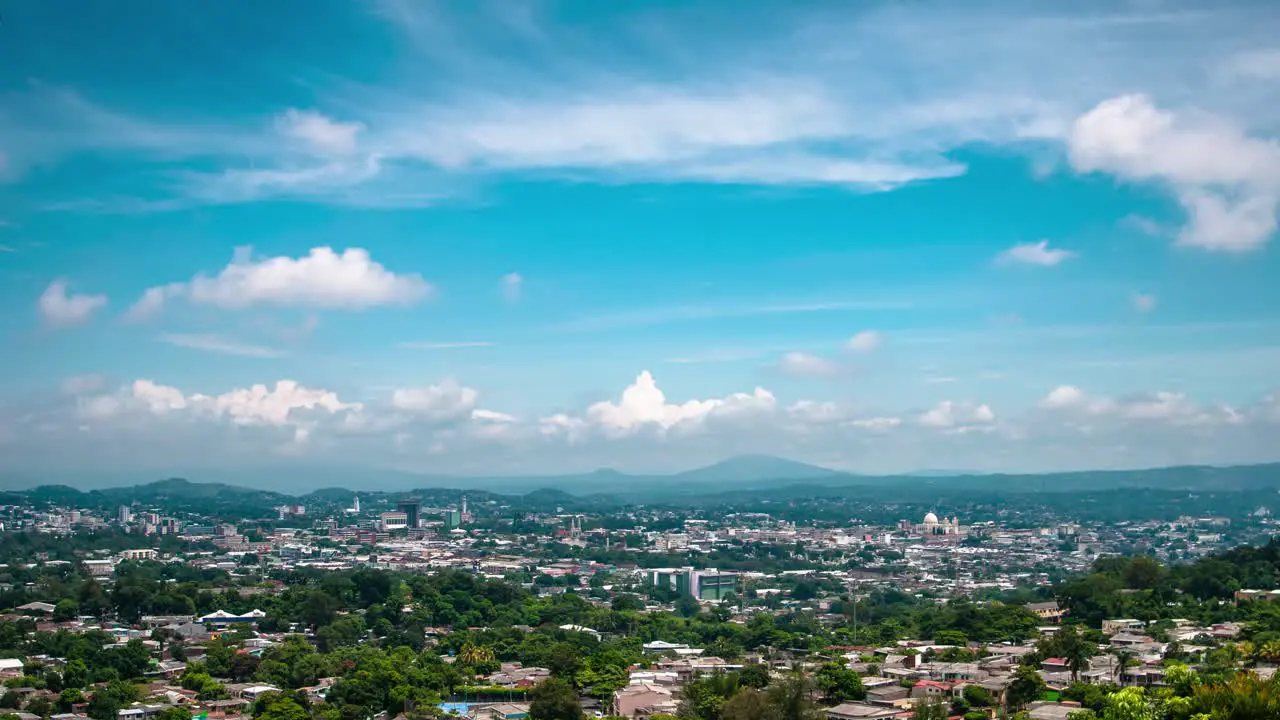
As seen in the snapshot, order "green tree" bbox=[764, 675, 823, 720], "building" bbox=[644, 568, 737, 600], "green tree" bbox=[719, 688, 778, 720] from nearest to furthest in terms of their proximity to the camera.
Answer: "green tree" bbox=[719, 688, 778, 720], "green tree" bbox=[764, 675, 823, 720], "building" bbox=[644, 568, 737, 600]

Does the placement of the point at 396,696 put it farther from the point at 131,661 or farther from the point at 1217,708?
the point at 1217,708

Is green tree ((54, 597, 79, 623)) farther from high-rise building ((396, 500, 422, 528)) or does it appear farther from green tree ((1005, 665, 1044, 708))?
high-rise building ((396, 500, 422, 528))

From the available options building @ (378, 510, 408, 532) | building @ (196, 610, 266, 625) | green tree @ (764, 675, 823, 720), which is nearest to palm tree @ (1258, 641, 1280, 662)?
green tree @ (764, 675, 823, 720)

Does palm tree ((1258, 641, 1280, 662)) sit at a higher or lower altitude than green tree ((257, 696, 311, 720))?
higher

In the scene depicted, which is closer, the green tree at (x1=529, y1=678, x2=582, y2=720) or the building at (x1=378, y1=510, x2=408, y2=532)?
the green tree at (x1=529, y1=678, x2=582, y2=720)

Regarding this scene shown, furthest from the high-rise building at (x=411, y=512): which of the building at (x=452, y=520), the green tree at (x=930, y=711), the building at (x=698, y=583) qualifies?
the green tree at (x=930, y=711)

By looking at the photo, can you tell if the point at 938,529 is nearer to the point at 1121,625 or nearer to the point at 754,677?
the point at 1121,625

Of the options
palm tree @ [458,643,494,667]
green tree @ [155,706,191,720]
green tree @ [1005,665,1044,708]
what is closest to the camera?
green tree @ [1005,665,1044,708]

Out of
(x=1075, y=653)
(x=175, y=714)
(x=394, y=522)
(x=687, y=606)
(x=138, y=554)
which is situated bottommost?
(x=687, y=606)

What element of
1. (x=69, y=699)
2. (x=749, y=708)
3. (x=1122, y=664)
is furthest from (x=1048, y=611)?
(x=69, y=699)
